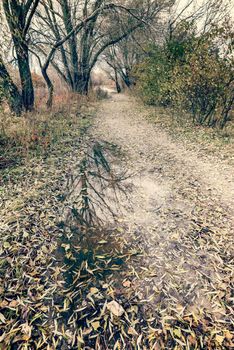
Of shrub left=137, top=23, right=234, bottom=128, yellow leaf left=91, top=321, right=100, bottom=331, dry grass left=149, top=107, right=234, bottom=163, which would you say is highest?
shrub left=137, top=23, right=234, bottom=128

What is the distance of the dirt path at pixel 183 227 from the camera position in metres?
2.13

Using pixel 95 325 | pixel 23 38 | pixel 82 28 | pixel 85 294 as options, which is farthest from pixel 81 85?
pixel 95 325

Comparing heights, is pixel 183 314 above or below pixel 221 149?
below

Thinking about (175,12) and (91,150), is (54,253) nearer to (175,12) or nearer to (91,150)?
(91,150)

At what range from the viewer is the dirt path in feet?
6.97

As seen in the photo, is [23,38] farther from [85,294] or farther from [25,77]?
[85,294]

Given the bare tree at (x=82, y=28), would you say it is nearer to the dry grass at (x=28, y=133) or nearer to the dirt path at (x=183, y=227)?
the dry grass at (x=28, y=133)

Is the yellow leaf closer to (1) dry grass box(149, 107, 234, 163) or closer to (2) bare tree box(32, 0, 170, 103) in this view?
(1) dry grass box(149, 107, 234, 163)

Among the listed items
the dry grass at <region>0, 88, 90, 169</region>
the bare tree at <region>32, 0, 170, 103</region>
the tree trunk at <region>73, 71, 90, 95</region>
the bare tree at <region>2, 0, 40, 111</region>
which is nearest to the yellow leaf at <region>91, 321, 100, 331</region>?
the dry grass at <region>0, 88, 90, 169</region>

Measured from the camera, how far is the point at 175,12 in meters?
12.4

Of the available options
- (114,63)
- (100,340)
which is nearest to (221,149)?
(100,340)

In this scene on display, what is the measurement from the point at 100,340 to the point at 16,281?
107 centimetres

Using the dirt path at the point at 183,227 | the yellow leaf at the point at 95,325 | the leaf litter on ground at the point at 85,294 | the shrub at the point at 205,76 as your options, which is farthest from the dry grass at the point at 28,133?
the shrub at the point at 205,76

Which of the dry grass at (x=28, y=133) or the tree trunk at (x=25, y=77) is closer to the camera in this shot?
the dry grass at (x=28, y=133)
